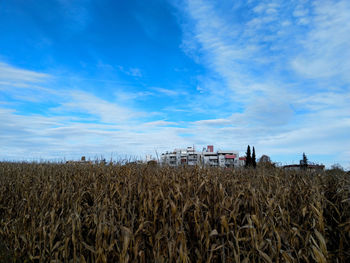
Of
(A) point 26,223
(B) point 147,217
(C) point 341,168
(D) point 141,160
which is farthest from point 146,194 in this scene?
(C) point 341,168

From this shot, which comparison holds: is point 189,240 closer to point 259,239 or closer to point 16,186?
point 259,239

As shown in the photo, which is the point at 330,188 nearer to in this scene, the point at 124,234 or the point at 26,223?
the point at 124,234

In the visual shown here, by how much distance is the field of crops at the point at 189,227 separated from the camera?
9.79 ft

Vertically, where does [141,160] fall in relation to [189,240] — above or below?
above

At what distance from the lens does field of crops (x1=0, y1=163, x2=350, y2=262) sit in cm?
298

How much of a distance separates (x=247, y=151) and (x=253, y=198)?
32.8m

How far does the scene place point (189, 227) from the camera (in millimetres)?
3949

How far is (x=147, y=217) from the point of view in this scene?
411cm

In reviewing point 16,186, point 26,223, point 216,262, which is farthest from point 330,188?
point 16,186

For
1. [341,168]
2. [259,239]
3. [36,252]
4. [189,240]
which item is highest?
[341,168]

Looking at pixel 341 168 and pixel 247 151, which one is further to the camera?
pixel 247 151

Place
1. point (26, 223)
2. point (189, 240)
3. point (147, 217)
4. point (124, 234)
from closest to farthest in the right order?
point (124, 234) → point (189, 240) → point (147, 217) → point (26, 223)

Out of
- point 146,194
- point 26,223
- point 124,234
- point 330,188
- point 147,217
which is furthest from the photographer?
point 330,188

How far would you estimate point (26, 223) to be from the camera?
496 cm
